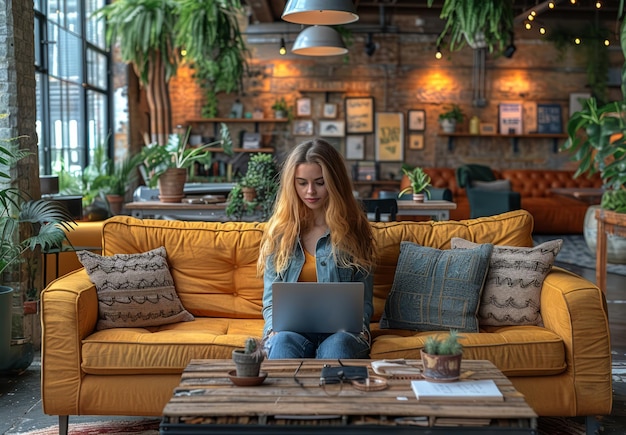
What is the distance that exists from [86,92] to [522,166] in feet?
23.9

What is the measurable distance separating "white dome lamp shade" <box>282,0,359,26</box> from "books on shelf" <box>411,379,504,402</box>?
10.3ft

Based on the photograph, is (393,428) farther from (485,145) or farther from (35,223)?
(485,145)

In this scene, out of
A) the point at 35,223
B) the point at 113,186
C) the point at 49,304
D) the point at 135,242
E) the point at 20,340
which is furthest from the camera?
the point at 113,186

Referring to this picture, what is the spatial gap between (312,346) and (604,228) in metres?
3.70

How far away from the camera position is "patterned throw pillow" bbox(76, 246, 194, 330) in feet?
11.9

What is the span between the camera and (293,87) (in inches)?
513

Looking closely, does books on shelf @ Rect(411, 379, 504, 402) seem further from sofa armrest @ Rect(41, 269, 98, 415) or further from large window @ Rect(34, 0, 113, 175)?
large window @ Rect(34, 0, 113, 175)

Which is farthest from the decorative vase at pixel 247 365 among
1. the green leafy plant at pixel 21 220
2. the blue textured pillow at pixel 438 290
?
the green leafy plant at pixel 21 220

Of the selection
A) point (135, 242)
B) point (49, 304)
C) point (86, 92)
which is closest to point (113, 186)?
point (86, 92)

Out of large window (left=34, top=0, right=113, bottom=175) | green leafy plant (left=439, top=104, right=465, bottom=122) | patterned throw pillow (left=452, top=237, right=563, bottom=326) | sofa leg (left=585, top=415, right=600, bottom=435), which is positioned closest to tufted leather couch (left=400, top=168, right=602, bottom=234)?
green leafy plant (left=439, top=104, right=465, bottom=122)

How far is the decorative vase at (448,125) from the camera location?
42.1ft

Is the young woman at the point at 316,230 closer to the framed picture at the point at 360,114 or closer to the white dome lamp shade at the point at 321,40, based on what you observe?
the white dome lamp shade at the point at 321,40

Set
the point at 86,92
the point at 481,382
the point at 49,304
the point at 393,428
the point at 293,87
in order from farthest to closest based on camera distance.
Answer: the point at 293,87
the point at 86,92
the point at 49,304
the point at 481,382
the point at 393,428

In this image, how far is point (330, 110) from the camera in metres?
13.1
